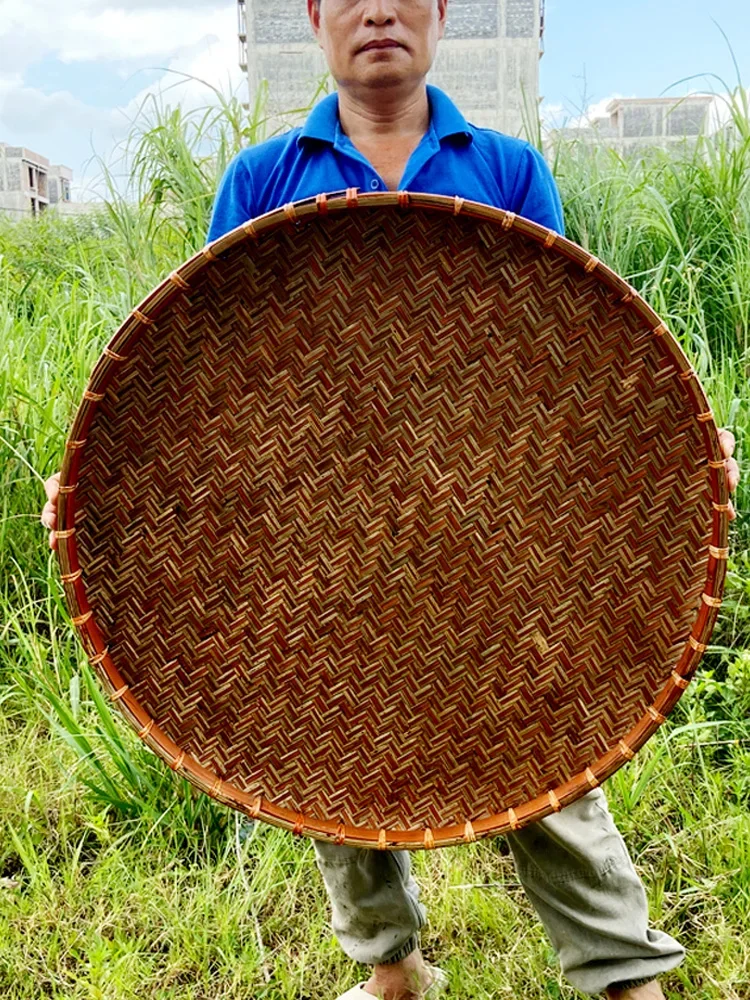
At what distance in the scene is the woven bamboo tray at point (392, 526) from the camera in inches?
40.2

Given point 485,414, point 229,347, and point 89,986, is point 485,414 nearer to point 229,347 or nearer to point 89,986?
point 229,347

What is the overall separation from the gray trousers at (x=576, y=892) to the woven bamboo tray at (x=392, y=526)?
27 cm

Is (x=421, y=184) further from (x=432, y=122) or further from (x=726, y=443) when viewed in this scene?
(x=726, y=443)

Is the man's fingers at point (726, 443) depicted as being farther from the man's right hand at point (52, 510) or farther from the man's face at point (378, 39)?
the man's right hand at point (52, 510)

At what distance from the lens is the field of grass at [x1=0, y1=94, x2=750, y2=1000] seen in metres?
1.55

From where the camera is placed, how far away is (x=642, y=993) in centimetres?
136

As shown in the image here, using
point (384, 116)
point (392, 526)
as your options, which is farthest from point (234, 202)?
point (392, 526)

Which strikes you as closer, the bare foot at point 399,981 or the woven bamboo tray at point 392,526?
the woven bamboo tray at point 392,526

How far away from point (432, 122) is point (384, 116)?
0.06 m

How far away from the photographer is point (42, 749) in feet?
6.83

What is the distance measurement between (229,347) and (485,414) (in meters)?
0.29

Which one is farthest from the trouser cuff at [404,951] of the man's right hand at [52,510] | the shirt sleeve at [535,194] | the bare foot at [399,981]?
the shirt sleeve at [535,194]

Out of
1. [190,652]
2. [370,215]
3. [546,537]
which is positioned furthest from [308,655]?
[370,215]

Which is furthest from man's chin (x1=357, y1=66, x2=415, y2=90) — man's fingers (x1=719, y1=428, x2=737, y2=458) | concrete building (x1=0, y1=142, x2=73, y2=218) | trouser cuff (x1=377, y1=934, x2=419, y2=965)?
concrete building (x1=0, y1=142, x2=73, y2=218)
